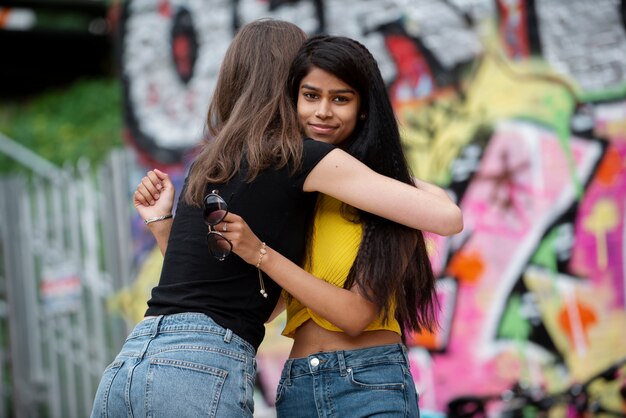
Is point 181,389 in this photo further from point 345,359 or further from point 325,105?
point 325,105

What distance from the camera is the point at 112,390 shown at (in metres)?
2.23

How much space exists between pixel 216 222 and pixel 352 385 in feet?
2.06

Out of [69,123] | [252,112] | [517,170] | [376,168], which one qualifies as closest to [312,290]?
[376,168]

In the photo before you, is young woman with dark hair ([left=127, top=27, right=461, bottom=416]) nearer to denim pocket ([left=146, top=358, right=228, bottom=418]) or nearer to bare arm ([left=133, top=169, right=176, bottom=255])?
denim pocket ([left=146, top=358, right=228, bottom=418])

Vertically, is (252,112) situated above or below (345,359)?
above

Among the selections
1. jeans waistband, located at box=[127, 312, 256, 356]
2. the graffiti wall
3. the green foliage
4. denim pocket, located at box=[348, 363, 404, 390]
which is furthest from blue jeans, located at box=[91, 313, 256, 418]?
the green foliage

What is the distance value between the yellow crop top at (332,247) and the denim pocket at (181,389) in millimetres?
464

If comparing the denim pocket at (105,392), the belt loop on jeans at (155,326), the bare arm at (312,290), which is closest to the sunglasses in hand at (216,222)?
the bare arm at (312,290)

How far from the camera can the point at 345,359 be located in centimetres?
247

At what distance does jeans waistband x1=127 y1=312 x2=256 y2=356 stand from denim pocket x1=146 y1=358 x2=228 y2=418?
3.8 inches

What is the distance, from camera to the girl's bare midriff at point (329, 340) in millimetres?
2518

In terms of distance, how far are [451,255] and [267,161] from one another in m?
2.86

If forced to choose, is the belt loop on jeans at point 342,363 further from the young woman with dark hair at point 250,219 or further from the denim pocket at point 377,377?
the young woman with dark hair at point 250,219

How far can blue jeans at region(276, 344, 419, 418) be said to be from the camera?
241 centimetres
